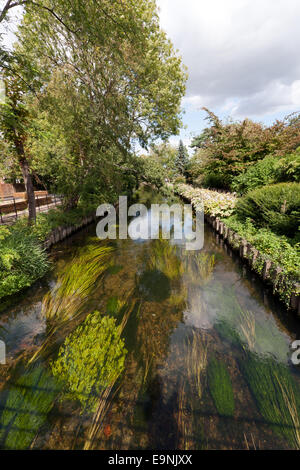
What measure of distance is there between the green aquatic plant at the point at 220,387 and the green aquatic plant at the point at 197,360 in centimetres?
13

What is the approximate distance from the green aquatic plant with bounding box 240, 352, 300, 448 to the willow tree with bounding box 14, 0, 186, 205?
8.09m

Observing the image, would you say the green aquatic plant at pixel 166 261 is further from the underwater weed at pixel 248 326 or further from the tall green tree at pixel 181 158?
the tall green tree at pixel 181 158

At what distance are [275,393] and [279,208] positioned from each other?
6397 mm

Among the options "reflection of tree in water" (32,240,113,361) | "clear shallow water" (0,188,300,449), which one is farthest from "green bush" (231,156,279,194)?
"reflection of tree in water" (32,240,113,361)

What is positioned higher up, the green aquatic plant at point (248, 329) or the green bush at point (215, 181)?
the green bush at point (215, 181)

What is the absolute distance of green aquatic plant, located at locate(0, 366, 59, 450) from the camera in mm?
2473

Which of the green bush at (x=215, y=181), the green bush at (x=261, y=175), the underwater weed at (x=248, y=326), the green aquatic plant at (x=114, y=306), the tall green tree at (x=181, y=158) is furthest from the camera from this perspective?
the tall green tree at (x=181, y=158)

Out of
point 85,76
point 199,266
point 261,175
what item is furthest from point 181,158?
point 199,266

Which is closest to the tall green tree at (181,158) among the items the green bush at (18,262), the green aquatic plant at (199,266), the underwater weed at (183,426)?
the green aquatic plant at (199,266)

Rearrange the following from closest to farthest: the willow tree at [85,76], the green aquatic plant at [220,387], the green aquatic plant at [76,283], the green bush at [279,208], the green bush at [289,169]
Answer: the green aquatic plant at [220,387]
the green aquatic plant at [76,283]
the willow tree at [85,76]
the green bush at [279,208]
the green bush at [289,169]

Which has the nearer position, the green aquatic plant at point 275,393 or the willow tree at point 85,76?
the green aquatic plant at point 275,393

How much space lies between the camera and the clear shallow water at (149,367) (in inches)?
99.1

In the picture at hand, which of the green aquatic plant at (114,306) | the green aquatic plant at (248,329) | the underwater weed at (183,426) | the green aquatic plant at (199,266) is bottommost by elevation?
the underwater weed at (183,426)

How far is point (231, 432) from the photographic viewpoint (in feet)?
8.20
